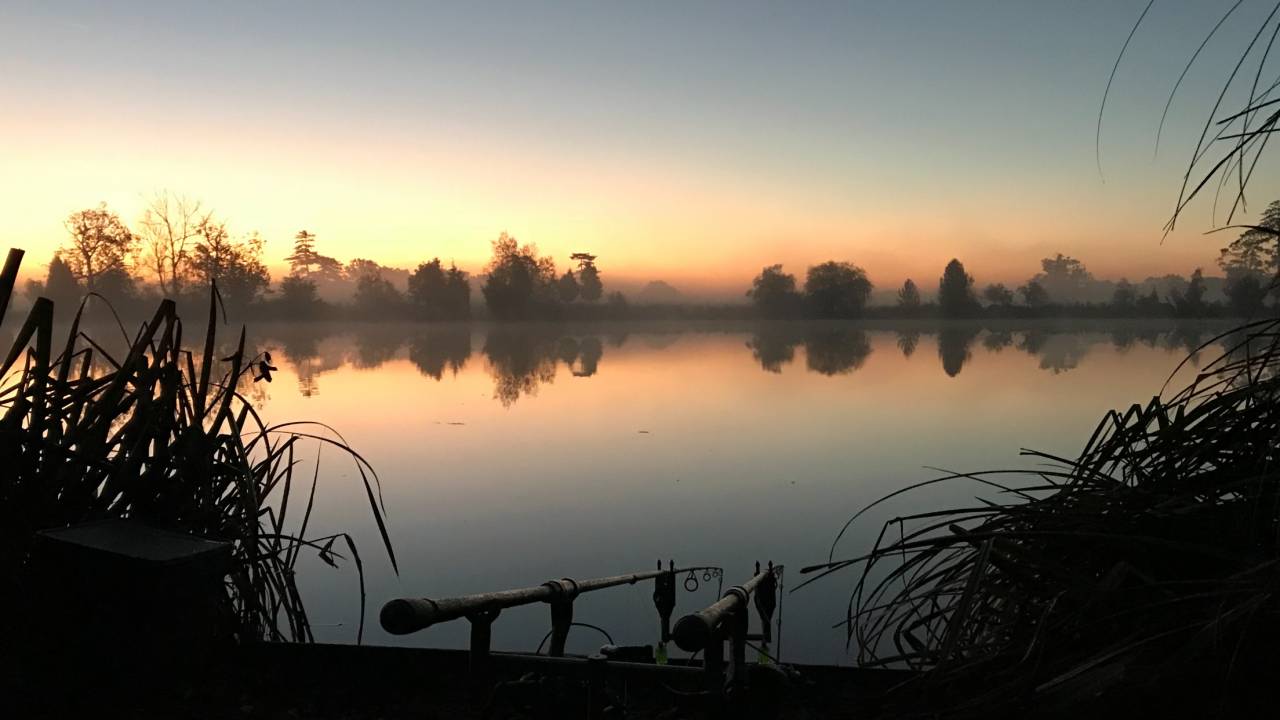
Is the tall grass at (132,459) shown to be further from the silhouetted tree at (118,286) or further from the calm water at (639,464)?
the silhouetted tree at (118,286)

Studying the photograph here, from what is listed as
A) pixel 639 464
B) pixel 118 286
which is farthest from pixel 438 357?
pixel 639 464

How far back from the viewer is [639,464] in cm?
1041

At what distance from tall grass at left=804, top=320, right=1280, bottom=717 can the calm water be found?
3.14 meters

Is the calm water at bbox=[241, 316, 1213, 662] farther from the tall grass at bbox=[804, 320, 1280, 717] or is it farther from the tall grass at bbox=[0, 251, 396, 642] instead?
the tall grass at bbox=[804, 320, 1280, 717]

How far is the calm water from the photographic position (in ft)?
19.5

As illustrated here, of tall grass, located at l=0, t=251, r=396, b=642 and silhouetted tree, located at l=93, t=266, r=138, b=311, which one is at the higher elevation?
silhouetted tree, located at l=93, t=266, r=138, b=311

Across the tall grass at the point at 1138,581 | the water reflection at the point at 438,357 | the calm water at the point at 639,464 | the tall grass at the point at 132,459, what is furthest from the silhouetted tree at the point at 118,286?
the tall grass at the point at 1138,581

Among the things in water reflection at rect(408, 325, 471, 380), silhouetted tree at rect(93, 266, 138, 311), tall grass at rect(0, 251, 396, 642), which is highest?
silhouetted tree at rect(93, 266, 138, 311)

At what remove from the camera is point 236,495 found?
3.11 metres

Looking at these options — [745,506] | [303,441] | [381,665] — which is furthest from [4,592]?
[303,441]

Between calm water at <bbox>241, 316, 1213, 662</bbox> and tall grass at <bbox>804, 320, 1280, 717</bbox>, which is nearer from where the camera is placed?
tall grass at <bbox>804, 320, 1280, 717</bbox>

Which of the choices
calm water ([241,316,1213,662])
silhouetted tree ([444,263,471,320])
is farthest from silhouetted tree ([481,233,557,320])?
calm water ([241,316,1213,662])

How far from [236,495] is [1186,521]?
3055 millimetres

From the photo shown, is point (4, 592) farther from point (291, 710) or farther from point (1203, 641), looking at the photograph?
point (1203, 641)
